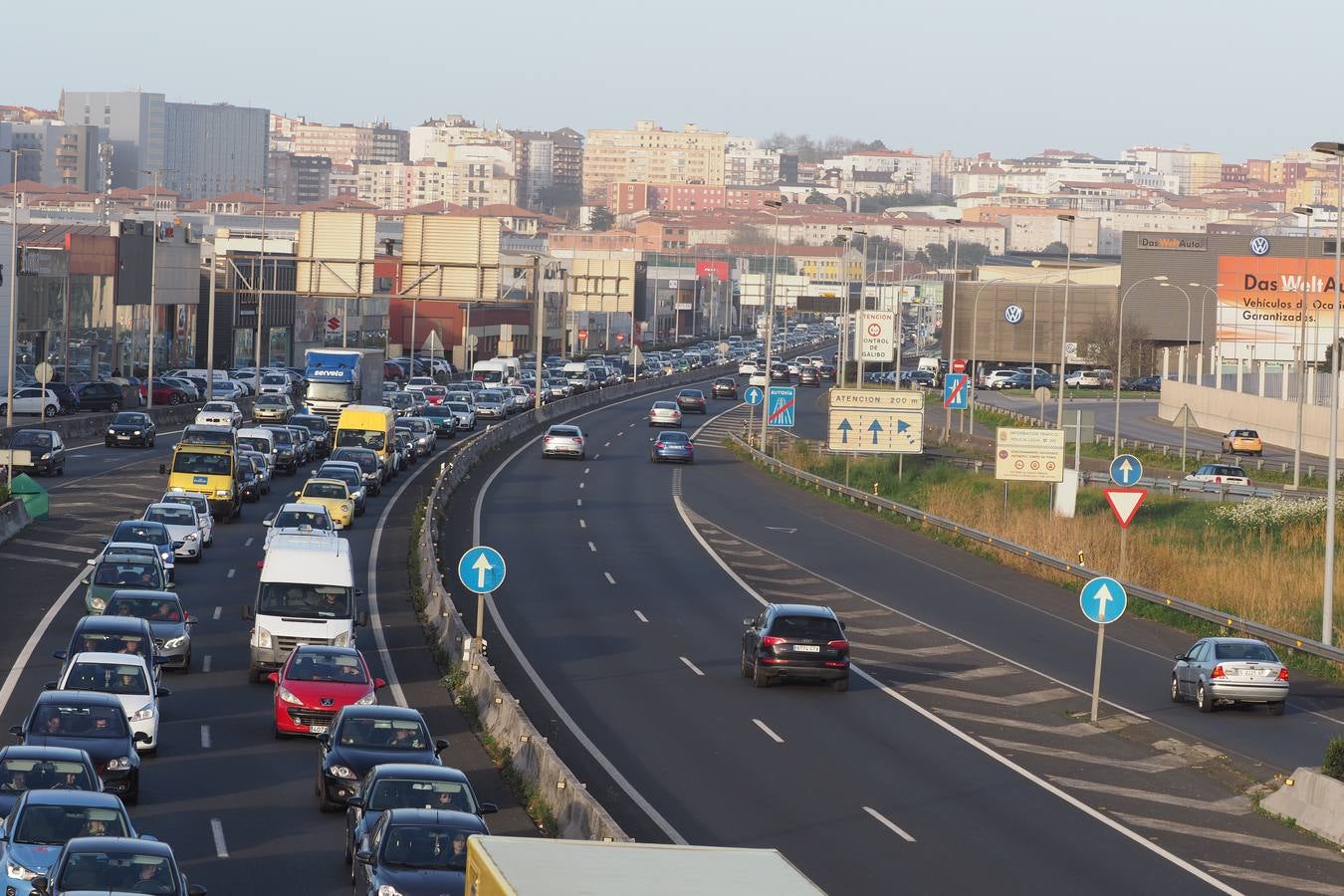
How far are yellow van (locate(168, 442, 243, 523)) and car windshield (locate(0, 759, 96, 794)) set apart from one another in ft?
91.4

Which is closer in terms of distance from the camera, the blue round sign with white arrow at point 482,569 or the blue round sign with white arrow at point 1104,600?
the blue round sign with white arrow at point 482,569

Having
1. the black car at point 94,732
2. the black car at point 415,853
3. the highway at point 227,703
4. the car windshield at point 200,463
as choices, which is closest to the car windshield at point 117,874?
the black car at point 415,853

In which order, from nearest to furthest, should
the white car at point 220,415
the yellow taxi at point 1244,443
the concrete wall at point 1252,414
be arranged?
the white car at point 220,415 → the concrete wall at point 1252,414 → the yellow taxi at point 1244,443

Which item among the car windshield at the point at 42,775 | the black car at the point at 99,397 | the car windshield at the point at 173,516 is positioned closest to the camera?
the car windshield at the point at 42,775

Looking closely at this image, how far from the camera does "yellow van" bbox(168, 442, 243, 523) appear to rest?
155 feet

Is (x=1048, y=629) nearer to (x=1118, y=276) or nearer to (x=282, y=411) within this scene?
(x=282, y=411)

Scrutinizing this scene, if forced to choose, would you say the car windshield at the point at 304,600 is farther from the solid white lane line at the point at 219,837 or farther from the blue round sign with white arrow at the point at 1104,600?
the blue round sign with white arrow at the point at 1104,600

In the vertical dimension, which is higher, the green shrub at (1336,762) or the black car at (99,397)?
the black car at (99,397)

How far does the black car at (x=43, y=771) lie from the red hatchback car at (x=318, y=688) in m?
5.54

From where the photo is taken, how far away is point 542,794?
21266mm

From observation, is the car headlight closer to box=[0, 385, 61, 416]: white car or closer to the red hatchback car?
the red hatchback car

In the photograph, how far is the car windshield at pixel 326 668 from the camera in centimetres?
2570

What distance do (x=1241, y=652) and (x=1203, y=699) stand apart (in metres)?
0.94

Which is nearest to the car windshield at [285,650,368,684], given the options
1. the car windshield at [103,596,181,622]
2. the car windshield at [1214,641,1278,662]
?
the car windshield at [103,596,181,622]
